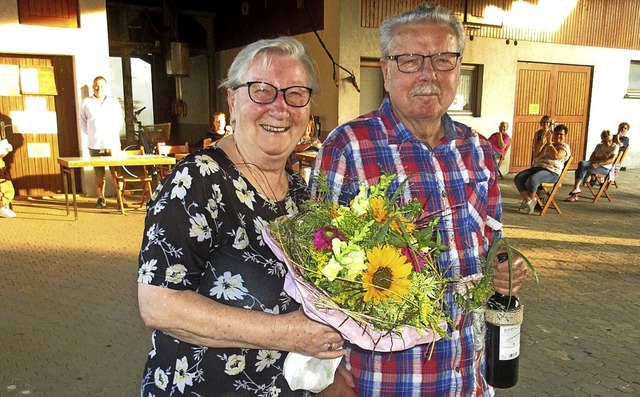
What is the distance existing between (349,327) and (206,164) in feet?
2.10

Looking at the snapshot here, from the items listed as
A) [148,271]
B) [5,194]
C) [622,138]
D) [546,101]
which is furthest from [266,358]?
[546,101]

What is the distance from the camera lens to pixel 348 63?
38.1 feet

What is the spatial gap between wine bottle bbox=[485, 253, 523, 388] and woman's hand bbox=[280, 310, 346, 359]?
34.4 inches

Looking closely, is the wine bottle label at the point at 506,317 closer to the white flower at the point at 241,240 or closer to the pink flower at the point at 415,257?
the pink flower at the point at 415,257

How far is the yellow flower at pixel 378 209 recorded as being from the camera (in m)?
1.34

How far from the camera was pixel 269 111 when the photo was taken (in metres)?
1.66

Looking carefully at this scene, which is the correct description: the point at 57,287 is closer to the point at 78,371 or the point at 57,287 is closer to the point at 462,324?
the point at 78,371

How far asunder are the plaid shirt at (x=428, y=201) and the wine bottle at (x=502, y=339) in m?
0.05

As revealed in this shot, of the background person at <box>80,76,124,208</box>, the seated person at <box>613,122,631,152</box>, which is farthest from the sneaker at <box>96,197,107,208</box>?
the seated person at <box>613,122,631,152</box>

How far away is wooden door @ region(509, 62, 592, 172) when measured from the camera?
14297mm

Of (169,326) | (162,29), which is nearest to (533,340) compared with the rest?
(169,326)

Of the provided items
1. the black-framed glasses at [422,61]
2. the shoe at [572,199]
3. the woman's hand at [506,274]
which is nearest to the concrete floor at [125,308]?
the woman's hand at [506,274]

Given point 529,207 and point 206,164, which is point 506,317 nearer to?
point 206,164

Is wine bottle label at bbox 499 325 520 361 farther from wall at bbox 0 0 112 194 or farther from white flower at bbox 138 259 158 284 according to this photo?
wall at bbox 0 0 112 194
